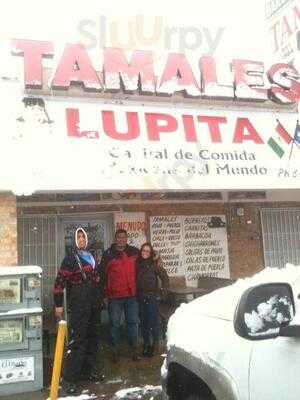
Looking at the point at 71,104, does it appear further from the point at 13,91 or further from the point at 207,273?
the point at 207,273

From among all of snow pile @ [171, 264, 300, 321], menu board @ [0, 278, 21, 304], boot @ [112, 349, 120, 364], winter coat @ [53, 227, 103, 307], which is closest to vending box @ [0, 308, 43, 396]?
menu board @ [0, 278, 21, 304]

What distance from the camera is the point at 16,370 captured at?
655cm

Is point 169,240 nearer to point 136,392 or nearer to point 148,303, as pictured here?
point 148,303

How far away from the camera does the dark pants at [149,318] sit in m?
8.12

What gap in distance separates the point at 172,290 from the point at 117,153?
3489 millimetres

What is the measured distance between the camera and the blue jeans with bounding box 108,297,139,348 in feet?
26.9

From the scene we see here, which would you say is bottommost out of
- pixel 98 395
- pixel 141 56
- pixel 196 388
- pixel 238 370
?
pixel 98 395

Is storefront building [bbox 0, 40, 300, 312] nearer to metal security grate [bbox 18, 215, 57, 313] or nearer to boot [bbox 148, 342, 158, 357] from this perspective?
metal security grate [bbox 18, 215, 57, 313]

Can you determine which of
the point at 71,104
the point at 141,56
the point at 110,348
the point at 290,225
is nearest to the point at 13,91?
the point at 71,104

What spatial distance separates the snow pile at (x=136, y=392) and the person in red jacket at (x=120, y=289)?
1484 mm

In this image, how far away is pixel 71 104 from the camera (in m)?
8.31

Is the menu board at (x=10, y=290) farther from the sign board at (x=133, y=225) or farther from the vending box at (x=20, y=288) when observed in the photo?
the sign board at (x=133, y=225)

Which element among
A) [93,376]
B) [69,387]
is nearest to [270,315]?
[69,387]

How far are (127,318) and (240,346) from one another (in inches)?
219
